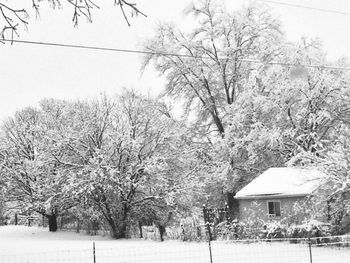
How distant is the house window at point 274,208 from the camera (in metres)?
23.0

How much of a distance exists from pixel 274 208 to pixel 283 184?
47.3 inches

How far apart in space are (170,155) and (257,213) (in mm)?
7819

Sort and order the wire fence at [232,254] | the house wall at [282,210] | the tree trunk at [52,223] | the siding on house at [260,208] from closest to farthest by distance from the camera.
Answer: the wire fence at [232,254] < the house wall at [282,210] < the siding on house at [260,208] < the tree trunk at [52,223]

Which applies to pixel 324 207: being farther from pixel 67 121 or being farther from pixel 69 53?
pixel 67 121

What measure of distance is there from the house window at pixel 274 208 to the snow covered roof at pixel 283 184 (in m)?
0.49

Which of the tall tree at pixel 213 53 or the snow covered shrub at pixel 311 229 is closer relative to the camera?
the snow covered shrub at pixel 311 229

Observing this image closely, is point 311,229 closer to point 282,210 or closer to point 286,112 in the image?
point 282,210

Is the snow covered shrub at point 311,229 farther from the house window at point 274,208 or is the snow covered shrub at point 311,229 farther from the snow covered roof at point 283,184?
the house window at point 274,208

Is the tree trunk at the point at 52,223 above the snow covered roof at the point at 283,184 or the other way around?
the other way around

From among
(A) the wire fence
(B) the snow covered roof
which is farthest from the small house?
(A) the wire fence

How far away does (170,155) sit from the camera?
2975 cm

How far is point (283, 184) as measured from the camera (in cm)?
2330

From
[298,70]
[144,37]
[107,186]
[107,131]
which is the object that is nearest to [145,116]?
[107,131]

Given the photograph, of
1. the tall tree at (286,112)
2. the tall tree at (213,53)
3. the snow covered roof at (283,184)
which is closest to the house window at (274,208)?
the snow covered roof at (283,184)
